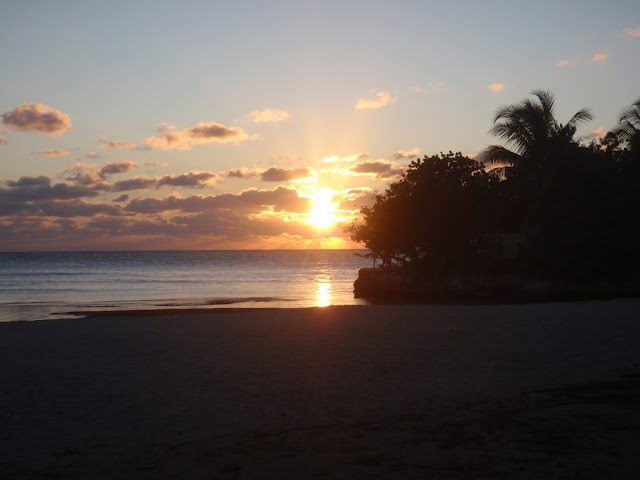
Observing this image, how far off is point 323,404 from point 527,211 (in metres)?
37.4

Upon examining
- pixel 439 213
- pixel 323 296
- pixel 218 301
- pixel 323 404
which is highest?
pixel 439 213

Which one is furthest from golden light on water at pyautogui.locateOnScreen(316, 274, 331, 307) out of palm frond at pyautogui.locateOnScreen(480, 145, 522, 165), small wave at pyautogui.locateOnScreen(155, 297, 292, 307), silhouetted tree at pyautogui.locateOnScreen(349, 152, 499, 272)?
palm frond at pyautogui.locateOnScreen(480, 145, 522, 165)

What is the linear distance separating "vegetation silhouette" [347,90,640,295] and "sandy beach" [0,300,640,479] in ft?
67.8

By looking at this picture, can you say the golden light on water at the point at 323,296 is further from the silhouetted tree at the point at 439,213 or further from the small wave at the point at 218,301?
the silhouetted tree at the point at 439,213

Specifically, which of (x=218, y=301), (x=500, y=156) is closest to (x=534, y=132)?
(x=500, y=156)

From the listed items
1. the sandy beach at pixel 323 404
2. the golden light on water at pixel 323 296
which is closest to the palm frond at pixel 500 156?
the golden light on water at pixel 323 296

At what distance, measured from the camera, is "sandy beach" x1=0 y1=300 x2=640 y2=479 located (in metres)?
6.12

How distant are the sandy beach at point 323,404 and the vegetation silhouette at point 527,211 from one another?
67.8ft

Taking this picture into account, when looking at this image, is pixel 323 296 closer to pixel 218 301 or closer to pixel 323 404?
pixel 218 301

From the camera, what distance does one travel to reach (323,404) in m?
8.62

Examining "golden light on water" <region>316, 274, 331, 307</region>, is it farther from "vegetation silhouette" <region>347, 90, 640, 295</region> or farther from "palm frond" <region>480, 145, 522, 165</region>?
"palm frond" <region>480, 145, 522, 165</region>

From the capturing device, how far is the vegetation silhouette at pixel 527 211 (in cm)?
3544

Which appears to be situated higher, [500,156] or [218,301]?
[500,156]

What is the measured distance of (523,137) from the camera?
137 ft
